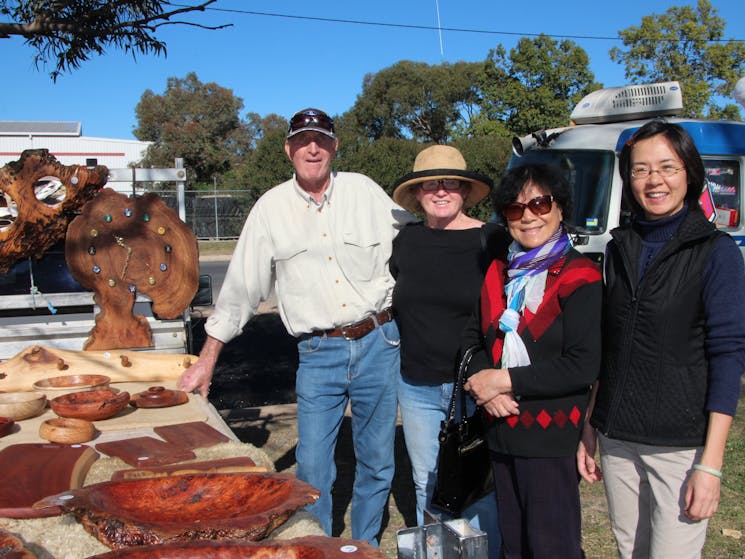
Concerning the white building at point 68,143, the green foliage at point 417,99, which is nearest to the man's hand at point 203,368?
the white building at point 68,143

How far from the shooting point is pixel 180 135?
117 feet

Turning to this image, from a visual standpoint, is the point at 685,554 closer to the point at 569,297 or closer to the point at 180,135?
the point at 569,297

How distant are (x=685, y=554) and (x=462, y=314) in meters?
1.11

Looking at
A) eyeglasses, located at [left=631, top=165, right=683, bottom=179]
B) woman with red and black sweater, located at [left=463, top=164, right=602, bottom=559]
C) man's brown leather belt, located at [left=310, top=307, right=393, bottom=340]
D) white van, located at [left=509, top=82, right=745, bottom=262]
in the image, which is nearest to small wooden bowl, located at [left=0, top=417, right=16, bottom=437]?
man's brown leather belt, located at [left=310, top=307, right=393, bottom=340]

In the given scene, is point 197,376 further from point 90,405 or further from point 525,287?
point 525,287

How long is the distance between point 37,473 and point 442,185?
177cm

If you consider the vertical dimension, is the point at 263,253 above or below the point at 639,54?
below

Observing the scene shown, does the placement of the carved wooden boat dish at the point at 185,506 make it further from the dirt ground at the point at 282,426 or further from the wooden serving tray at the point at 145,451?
the dirt ground at the point at 282,426

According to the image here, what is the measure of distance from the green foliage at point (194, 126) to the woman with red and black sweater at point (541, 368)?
109 feet

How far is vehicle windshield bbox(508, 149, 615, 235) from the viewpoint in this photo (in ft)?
22.2

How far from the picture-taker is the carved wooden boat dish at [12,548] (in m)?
1.46

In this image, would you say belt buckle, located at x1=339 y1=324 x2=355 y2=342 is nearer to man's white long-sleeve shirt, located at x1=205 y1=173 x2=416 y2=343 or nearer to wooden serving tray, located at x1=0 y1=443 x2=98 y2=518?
man's white long-sleeve shirt, located at x1=205 y1=173 x2=416 y2=343

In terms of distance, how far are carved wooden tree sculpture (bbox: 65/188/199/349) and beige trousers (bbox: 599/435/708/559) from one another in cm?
250

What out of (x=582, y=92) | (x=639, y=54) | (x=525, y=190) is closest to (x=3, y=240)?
(x=525, y=190)
